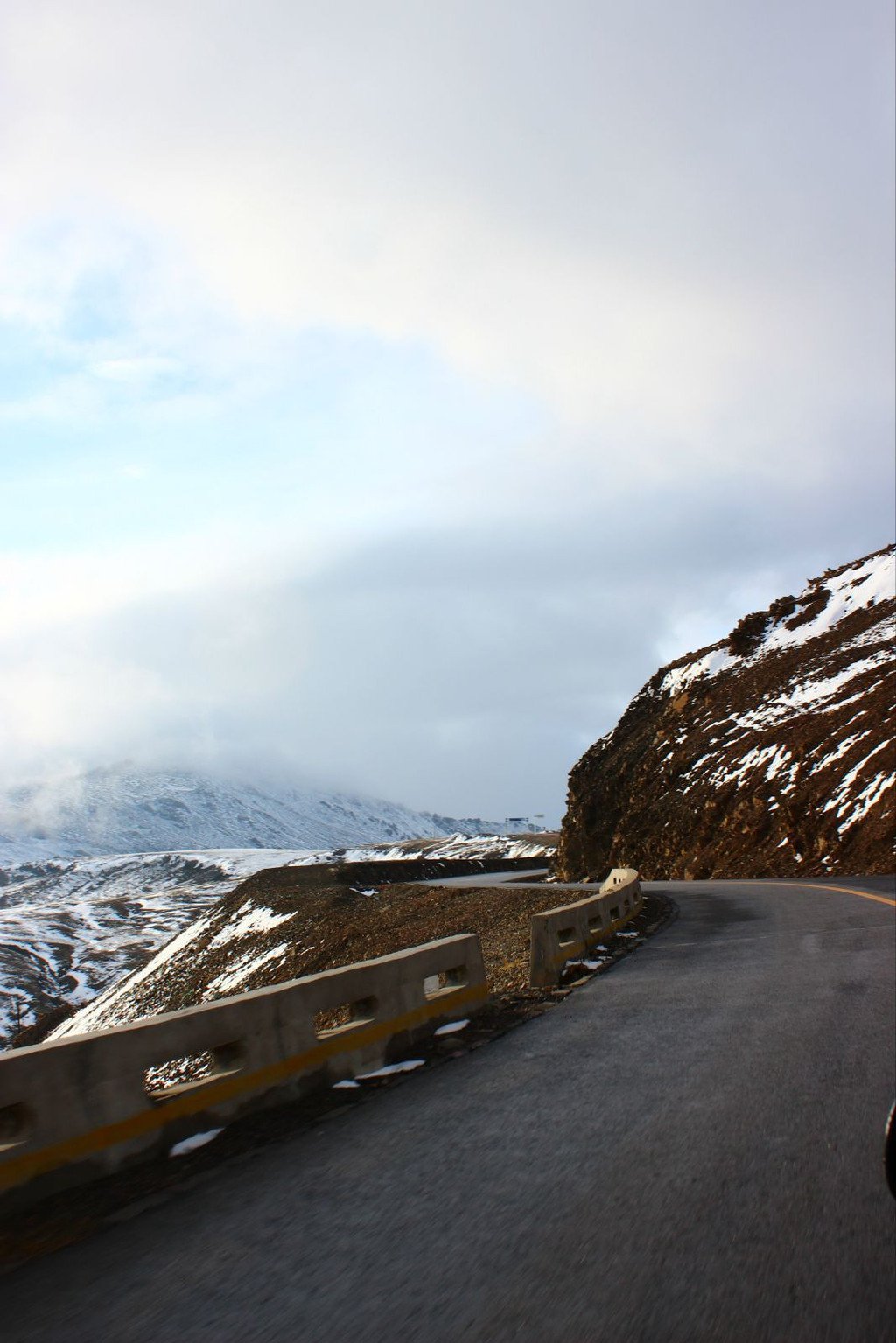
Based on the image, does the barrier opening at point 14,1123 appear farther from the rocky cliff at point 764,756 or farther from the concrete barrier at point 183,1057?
the rocky cliff at point 764,756

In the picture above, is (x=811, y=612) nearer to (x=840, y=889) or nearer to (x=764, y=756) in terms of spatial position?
(x=764, y=756)

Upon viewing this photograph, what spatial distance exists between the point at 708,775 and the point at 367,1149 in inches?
1813

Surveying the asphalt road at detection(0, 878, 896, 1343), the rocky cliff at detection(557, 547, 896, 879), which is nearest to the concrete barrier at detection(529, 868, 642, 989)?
the asphalt road at detection(0, 878, 896, 1343)

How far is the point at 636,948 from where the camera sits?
15.3 m

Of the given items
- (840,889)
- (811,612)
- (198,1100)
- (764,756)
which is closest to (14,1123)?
(198,1100)

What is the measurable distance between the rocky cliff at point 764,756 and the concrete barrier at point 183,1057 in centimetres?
2898

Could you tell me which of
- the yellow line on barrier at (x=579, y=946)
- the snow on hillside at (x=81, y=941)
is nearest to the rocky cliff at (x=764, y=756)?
the yellow line on barrier at (x=579, y=946)

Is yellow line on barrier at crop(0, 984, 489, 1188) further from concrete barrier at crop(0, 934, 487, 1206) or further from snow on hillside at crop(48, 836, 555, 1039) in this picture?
snow on hillside at crop(48, 836, 555, 1039)

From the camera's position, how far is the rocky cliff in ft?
126

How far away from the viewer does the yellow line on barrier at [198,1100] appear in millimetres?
5117

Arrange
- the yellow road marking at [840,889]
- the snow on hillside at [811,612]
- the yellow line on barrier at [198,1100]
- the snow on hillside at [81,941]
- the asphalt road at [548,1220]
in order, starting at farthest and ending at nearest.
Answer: the snow on hillside at [81,941]
the snow on hillside at [811,612]
the yellow road marking at [840,889]
the yellow line on barrier at [198,1100]
the asphalt road at [548,1220]

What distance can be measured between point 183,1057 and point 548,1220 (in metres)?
3.18

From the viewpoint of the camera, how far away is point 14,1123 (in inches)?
205

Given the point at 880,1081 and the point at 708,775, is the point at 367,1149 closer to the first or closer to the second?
the point at 880,1081
